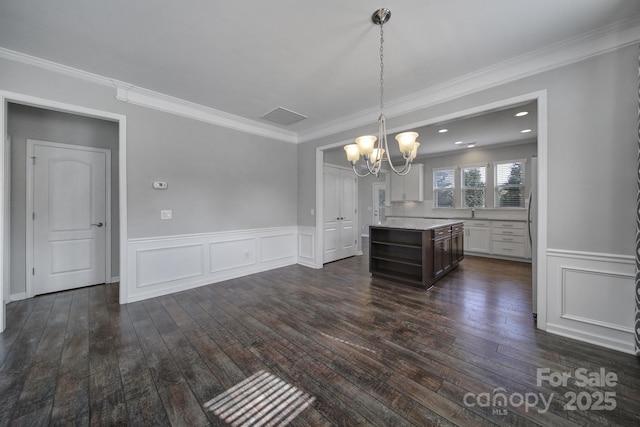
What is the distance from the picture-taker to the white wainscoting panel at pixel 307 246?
500 centimetres

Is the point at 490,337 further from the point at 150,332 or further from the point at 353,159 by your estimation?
the point at 150,332

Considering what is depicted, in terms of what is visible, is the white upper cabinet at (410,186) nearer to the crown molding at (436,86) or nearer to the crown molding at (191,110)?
the crown molding at (436,86)

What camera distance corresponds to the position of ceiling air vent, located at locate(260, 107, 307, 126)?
4.01 meters

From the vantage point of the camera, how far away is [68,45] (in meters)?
2.41

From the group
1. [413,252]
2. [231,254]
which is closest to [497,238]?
[413,252]

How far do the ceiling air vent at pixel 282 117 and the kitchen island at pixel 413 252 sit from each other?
2.36 meters

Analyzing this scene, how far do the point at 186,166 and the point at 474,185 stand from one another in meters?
6.60

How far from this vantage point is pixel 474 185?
20.9 feet

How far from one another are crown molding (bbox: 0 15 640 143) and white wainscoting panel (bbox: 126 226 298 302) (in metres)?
1.92

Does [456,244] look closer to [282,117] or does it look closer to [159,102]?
[282,117]

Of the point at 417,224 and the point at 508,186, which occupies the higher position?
the point at 508,186

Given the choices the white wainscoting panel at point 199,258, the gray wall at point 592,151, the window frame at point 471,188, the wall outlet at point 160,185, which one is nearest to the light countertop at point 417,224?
the gray wall at point 592,151

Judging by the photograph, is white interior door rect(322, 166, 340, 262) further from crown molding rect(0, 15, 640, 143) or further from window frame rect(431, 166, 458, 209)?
window frame rect(431, 166, 458, 209)

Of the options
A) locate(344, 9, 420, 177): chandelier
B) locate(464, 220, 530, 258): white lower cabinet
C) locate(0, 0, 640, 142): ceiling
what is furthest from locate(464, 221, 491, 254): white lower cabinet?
locate(344, 9, 420, 177): chandelier
